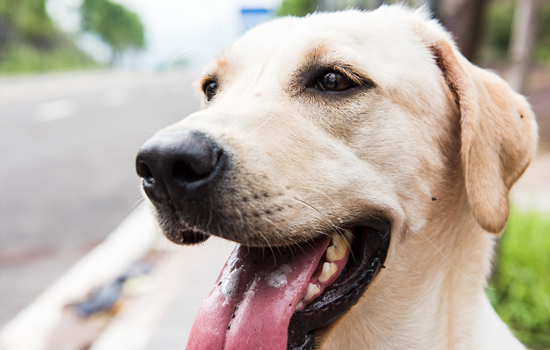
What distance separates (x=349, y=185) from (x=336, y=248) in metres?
0.32

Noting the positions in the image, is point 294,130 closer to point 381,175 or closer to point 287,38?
point 381,175

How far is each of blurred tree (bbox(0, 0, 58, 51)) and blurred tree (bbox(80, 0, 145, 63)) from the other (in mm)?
21790

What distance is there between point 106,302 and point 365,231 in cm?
299

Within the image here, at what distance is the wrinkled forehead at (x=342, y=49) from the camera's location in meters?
2.03

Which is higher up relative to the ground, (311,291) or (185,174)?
(185,174)

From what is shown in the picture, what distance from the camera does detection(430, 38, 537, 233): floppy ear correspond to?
6.49ft

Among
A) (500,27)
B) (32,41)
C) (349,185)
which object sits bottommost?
(500,27)

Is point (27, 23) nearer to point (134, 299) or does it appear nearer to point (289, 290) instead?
point (134, 299)

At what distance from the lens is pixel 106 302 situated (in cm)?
404

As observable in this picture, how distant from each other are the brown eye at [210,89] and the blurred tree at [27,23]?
39409 millimetres

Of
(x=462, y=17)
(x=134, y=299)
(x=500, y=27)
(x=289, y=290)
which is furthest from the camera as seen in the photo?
(x=500, y=27)

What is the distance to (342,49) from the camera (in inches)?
80.0

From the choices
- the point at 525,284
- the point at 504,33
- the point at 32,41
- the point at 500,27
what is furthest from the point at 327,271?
the point at 32,41

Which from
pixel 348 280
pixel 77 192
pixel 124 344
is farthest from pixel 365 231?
pixel 77 192
